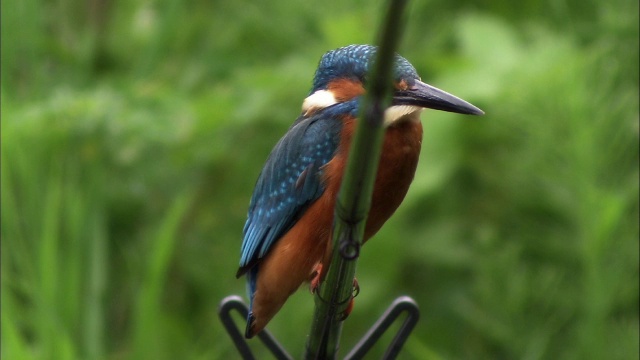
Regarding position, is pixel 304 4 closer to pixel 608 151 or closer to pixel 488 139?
pixel 488 139

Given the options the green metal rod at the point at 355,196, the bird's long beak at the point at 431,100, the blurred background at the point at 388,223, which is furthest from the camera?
the blurred background at the point at 388,223

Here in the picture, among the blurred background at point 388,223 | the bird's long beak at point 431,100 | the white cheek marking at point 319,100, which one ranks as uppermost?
the bird's long beak at point 431,100

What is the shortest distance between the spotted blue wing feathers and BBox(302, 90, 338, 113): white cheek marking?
0.06ft

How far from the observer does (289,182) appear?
4.92 feet

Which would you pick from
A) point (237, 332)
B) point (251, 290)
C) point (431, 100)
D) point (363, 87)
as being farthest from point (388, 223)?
point (431, 100)

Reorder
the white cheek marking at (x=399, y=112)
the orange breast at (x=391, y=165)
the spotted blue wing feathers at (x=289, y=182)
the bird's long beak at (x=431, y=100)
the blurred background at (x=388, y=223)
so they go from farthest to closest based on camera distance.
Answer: the blurred background at (x=388, y=223) < the spotted blue wing feathers at (x=289, y=182) < the orange breast at (x=391, y=165) < the white cheek marking at (x=399, y=112) < the bird's long beak at (x=431, y=100)

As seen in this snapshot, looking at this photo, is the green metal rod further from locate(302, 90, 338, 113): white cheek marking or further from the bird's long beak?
locate(302, 90, 338, 113): white cheek marking

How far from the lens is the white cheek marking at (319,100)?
56.4 inches

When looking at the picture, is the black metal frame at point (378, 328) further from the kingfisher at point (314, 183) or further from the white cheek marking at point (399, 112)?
the white cheek marking at point (399, 112)

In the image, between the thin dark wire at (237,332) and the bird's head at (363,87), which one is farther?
the thin dark wire at (237,332)

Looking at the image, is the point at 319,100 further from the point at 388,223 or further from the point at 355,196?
the point at 388,223

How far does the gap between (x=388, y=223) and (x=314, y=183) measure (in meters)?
1.06

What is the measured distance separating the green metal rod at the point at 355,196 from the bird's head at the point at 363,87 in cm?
20

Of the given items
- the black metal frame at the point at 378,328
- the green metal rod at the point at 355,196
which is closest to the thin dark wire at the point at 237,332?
the black metal frame at the point at 378,328
